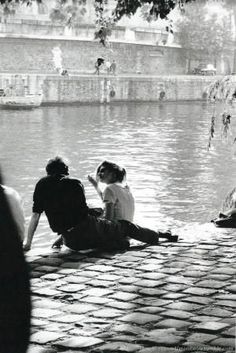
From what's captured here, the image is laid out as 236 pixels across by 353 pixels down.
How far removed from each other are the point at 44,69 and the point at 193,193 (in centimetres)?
3125

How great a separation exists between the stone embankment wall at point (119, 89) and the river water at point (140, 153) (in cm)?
166

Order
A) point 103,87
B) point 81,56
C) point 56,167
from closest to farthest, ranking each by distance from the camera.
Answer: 1. point 56,167
2. point 103,87
3. point 81,56

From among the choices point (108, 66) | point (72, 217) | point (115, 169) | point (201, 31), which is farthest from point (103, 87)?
point (72, 217)

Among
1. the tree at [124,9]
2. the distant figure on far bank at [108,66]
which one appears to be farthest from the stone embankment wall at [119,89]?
the tree at [124,9]

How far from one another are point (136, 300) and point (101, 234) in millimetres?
1382

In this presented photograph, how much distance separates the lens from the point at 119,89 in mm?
45938

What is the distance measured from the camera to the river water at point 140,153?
54.3 feet

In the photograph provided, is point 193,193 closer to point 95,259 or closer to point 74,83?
point 95,259

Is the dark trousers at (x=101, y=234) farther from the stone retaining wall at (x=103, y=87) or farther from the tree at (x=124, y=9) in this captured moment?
the stone retaining wall at (x=103, y=87)

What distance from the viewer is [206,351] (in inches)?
140

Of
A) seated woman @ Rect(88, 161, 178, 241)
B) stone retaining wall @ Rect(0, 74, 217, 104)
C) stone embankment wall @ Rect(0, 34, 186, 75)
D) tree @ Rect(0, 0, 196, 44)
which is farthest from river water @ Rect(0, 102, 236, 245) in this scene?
stone embankment wall @ Rect(0, 34, 186, 75)

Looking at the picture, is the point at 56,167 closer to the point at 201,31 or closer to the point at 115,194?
the point at 115,194

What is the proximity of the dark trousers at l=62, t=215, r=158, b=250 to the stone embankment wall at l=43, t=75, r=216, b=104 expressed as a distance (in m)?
36.9

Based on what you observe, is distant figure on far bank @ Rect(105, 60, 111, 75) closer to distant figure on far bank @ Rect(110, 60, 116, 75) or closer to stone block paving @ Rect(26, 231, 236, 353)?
distant figure on far bank @ Rect(110, 60, 116, 75)
